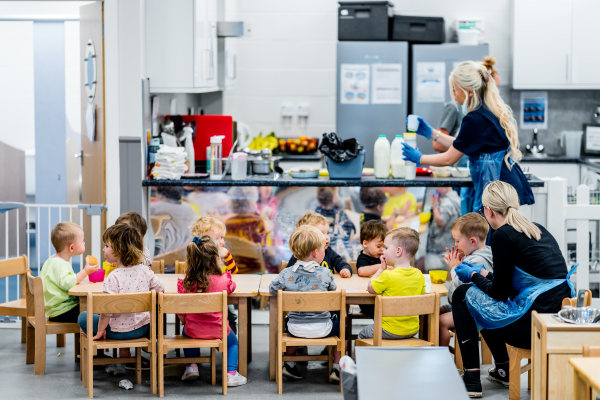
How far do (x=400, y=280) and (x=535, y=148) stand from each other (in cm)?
443

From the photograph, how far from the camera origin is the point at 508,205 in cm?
453

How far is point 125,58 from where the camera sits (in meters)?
6.02

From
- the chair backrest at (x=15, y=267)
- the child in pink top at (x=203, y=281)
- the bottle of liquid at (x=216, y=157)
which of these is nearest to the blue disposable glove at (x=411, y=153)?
the bottle of liquid at (x=216, y=157)

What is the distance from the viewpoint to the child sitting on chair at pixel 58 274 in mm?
5066

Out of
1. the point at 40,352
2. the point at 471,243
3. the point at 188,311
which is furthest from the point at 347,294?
the point at 40,352

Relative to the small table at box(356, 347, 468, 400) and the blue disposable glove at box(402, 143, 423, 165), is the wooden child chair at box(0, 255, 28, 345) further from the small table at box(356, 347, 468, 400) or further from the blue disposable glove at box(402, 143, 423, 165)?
the small table at box(356, 347, 468, 400)

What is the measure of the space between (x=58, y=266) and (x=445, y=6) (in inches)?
197

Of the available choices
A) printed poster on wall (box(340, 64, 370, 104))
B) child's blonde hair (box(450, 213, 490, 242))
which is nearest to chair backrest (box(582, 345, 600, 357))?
child's blonde hair (box(450, 213, 490, 242))

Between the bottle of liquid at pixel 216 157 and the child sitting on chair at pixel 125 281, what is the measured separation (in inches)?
57.3

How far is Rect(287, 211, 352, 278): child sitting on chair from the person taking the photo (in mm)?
5195

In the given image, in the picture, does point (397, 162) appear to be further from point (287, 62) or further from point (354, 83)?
point (287, 62)

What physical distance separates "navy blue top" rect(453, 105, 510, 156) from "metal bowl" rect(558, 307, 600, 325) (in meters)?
1.86

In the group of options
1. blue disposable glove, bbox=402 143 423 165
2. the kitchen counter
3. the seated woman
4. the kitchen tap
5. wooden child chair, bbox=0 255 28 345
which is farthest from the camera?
the kitchen tap

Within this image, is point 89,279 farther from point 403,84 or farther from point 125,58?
point 403,84
